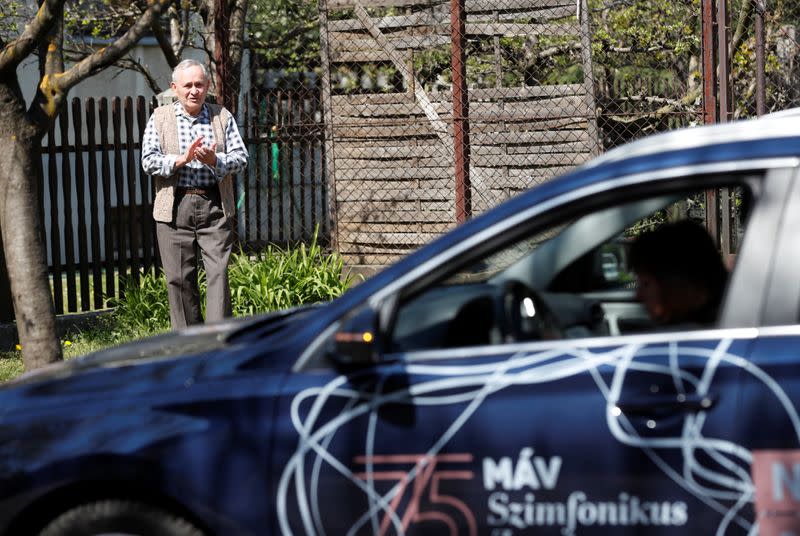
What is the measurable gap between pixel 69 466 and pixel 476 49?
27.8 feet

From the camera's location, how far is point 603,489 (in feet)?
10.8

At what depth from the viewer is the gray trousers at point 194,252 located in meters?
8.11

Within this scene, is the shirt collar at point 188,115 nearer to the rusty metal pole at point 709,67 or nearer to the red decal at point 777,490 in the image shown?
the rusty metal pole at point 709,67

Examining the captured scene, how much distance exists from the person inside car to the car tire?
1.41m

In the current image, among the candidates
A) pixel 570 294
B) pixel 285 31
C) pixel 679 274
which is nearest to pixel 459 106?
pixel 570 294

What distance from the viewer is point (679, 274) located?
11.9 feet

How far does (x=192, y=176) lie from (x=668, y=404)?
17.3 ft

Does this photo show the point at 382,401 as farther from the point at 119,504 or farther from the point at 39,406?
the point at 39,406

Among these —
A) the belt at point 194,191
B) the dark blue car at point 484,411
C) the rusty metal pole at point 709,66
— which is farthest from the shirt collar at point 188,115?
the dark blue car at point 484,411

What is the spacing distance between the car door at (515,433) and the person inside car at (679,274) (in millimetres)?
144

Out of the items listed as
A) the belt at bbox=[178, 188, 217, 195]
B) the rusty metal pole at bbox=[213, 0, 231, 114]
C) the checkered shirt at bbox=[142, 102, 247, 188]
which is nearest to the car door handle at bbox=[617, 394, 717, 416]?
the checkered shirt at bbox=[142, 102, 247, 188]

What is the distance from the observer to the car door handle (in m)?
3.23

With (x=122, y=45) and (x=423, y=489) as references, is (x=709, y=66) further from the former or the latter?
(x=423, y=489)

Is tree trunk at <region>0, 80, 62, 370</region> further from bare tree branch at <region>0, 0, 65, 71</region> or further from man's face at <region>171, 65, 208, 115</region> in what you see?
man's face at <region>171, 65, 208, 115</region>
